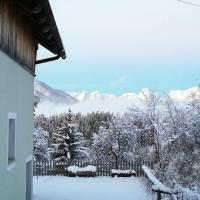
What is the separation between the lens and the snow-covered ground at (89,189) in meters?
14.6

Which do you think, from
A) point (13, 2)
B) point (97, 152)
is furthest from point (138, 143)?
point (13, 2)

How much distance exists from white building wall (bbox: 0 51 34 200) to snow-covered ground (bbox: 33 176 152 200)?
5.97 m

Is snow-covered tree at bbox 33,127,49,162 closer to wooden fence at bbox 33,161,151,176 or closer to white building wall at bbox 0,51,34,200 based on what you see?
wooden fence at bbox 33,161,151,176

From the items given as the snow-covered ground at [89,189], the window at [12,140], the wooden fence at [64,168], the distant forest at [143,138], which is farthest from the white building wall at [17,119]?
the wooden fence at [64,168]

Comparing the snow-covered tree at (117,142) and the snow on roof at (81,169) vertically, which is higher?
the snow-covered tree at (117,142)

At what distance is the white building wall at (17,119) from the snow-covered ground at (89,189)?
19.6 feet

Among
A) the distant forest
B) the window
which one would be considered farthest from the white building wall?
the distant forest

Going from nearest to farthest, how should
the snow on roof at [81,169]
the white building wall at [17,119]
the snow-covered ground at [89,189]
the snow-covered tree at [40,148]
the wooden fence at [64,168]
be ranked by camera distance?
the white building wall at [17,119], the snow-covered ground at [89,189], the snow on roof at [81,169], the wooden fence at [64,168], the snow-covered tree at [40,148]

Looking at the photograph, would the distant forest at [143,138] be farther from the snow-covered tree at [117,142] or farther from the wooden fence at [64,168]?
the wooden fence at [64,168]

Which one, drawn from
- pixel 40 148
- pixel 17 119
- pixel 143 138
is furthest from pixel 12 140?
pixel 40 148

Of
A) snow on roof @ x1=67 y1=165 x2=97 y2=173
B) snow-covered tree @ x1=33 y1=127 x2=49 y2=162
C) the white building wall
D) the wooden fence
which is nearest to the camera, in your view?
the white building wall

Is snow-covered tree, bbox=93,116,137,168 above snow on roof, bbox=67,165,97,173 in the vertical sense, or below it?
above

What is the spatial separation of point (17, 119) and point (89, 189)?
10.3m

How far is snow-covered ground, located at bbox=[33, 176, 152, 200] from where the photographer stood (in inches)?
576
